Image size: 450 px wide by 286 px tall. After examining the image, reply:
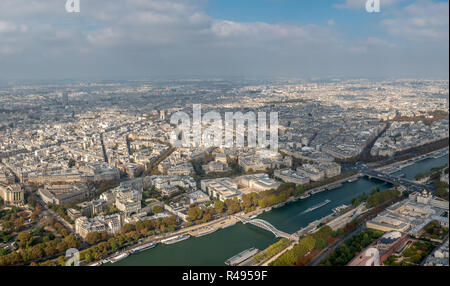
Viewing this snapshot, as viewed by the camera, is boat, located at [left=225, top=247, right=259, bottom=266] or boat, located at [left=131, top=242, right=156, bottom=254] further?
boat, located at [left=131, top=242, right=156, bottom=254]

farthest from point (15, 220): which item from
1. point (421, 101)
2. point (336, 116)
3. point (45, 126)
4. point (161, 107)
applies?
point (421, 101)

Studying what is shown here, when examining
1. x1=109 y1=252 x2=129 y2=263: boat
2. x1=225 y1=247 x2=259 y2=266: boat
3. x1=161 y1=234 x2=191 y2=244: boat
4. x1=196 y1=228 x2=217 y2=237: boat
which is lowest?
x1=109 y1=252 x2=129 y2=263: boat

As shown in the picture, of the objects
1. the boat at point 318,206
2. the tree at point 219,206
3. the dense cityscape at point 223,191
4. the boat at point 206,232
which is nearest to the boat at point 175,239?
the dense cityscape at point 223,191

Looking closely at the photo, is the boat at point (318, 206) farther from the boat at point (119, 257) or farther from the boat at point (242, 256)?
the boat at point (119, 257)

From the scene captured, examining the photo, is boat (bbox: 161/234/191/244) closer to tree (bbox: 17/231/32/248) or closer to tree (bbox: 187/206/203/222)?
tree (bbox: 187/206/203/222)

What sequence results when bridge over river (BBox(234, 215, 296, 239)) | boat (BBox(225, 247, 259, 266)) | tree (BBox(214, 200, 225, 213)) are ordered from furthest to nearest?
tree (BBox(214, 200, 225, 213)), bridge over river (BBox(234, 215, 296, 239)), boat (BBox(225, 247, 259, 266))

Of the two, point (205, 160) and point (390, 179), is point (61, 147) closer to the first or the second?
point (205, 160)

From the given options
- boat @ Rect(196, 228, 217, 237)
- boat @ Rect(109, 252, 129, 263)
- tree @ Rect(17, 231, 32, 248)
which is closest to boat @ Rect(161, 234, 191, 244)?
boat @ Rect(196, 228, 217, 237)

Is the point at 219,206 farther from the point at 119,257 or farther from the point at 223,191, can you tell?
the point at 119,257
